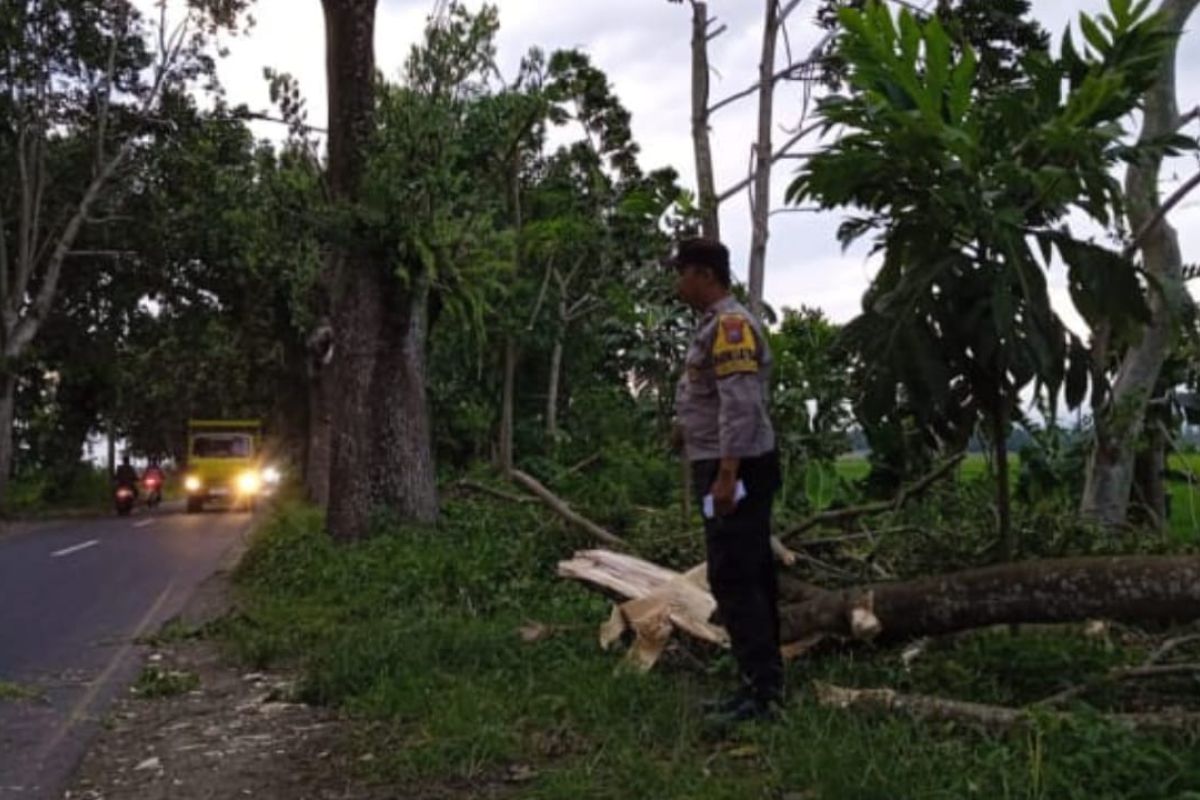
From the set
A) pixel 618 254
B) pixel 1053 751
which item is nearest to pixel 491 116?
pixel 618 254

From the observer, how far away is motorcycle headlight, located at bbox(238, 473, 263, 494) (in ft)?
110

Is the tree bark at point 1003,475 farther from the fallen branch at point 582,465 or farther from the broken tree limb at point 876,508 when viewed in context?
the fallen branch at point 582,465

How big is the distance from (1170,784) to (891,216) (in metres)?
2.83

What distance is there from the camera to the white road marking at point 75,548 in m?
18.2

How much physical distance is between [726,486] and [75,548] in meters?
16.5

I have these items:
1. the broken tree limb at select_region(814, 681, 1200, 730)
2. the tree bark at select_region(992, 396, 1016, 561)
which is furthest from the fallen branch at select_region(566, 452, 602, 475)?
the broken tree limb at select_region(814, 681, 1200, 730)

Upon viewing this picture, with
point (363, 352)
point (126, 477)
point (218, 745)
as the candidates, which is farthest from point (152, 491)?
point (218, 745)

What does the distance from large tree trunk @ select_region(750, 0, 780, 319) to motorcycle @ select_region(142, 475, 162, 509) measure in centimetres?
3220

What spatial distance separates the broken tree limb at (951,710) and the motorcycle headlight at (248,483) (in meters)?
29.9

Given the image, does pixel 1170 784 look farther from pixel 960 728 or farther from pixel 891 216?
pixel 891 216

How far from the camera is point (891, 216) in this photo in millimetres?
5914

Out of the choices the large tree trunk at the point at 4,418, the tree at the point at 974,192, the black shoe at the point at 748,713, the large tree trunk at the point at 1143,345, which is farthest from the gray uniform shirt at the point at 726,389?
the large tree trunk at the point at 4,418

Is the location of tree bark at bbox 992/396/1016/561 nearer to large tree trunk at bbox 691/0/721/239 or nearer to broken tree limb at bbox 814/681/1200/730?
broken tree limb at bbox 814/681/1200/730

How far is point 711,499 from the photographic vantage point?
530cm
